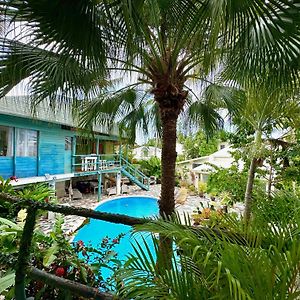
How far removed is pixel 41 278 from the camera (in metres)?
1.31

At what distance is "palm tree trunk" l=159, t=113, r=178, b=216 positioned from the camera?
4035 millimetres

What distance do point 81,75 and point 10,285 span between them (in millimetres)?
1832

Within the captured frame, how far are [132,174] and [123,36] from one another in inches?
621

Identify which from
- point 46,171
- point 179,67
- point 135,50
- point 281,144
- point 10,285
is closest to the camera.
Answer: point 10,285

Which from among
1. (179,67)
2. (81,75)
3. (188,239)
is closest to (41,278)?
(188,239)

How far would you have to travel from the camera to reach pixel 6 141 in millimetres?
9859

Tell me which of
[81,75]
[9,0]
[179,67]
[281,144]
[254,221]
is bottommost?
[254,221]

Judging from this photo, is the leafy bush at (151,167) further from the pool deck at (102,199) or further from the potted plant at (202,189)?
the potted plant at (202,189)

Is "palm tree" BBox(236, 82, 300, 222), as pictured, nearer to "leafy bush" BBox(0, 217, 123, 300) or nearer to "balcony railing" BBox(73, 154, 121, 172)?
"leafy bush" BBox(0, 217, 123, 300)

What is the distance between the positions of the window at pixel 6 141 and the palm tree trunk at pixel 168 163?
7703 millimetres

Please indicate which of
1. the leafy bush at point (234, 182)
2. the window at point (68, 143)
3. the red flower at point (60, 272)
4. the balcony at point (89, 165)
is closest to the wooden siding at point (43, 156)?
the window at point (68, 143)

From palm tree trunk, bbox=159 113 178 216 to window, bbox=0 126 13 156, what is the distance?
7.70m

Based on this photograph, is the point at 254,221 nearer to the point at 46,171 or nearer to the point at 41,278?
the point at 41,278

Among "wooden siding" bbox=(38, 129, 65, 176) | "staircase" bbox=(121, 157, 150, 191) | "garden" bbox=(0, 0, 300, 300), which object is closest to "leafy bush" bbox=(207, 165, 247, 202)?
"garden" bbox=(0, 0, 300, 300)
